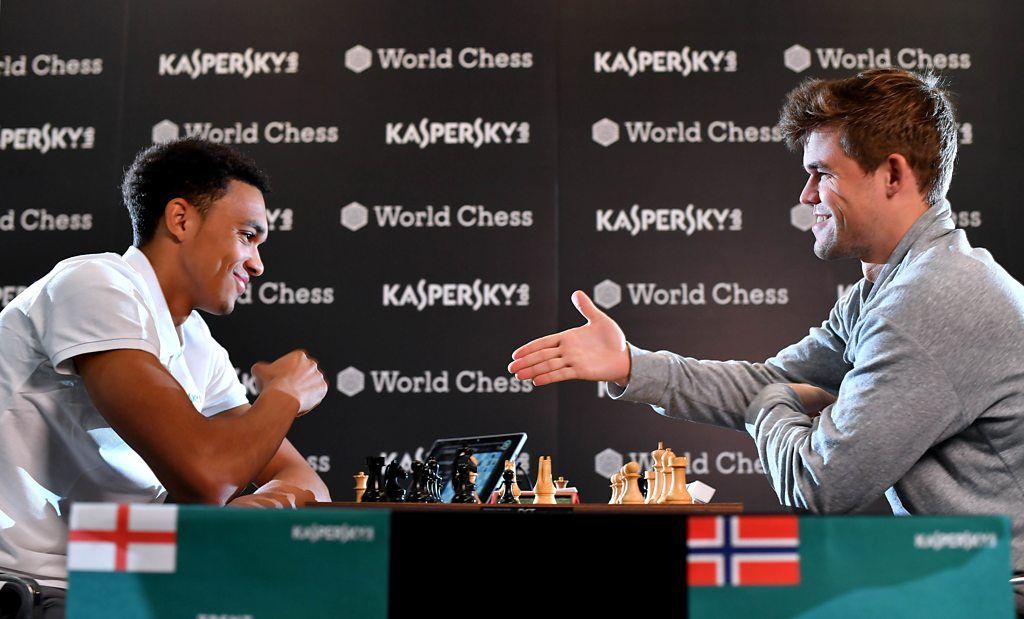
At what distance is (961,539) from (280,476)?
188cm

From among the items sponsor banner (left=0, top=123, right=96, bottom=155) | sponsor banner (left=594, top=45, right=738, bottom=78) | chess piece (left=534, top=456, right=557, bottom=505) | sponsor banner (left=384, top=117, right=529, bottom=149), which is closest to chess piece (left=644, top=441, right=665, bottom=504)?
chess piece (left=534, top=456, right=557, bottom=505)

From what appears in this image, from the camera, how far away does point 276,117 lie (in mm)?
4156

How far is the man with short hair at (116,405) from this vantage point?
5.90ft

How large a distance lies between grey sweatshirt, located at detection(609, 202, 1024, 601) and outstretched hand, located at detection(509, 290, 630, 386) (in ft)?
1.28

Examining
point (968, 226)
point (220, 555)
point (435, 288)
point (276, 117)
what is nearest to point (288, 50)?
point (276, 117)

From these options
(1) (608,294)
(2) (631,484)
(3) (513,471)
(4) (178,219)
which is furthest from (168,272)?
(1) (608,294)

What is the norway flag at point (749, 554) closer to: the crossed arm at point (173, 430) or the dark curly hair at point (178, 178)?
the crossed arm at point (173, 430)

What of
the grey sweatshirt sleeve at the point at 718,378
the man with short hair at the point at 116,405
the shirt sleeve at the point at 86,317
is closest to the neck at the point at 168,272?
the man with short hair at the point at 116,405

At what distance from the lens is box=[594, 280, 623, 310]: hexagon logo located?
394 centimetres

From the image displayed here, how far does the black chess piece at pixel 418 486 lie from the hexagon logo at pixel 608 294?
173cm

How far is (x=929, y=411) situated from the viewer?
1.50 meters

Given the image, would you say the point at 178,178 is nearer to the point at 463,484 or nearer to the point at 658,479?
the point at 463,484

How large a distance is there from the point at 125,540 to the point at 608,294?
3171 millimetres

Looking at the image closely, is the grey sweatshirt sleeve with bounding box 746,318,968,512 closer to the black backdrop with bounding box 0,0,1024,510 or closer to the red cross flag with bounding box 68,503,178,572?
the red cross flag with bounding box 68,503,178,572
